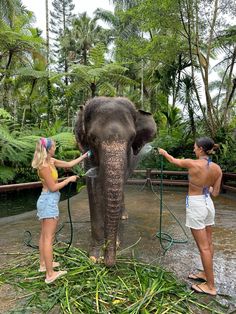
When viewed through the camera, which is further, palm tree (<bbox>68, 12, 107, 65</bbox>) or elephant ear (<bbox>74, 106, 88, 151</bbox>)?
palm tree (<bbox>68, 12, 107, 65</bbox>)

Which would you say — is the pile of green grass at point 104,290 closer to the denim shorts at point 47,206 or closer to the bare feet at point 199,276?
the bare feet at point 199,276

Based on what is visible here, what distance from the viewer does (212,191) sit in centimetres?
366

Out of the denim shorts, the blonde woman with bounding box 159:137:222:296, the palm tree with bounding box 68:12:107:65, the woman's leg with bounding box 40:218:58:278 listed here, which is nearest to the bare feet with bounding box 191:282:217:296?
the blonde woman with bounding box 159:137:222:296

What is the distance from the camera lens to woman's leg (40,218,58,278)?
11.5 feet

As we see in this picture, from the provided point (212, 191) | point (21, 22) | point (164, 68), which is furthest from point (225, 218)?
point (21, 22)

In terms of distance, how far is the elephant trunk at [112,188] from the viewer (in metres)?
3.58

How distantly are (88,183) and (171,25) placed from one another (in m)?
8.94

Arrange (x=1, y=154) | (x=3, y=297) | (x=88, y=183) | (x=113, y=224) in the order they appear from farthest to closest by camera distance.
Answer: (x=1, y=154), (x=88, y=183), (x=113, y=224), (x=3, y=297)

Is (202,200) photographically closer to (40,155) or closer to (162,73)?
(40,155)

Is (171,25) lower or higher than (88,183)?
higher

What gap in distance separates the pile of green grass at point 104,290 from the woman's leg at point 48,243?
170mm

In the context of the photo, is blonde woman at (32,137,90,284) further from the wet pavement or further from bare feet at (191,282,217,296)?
bare feet at (191,282,217,296)

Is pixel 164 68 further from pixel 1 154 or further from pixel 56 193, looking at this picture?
pixel 56 193

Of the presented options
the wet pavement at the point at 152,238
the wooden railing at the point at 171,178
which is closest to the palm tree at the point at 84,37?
the wooden railing at the point at 171,178
